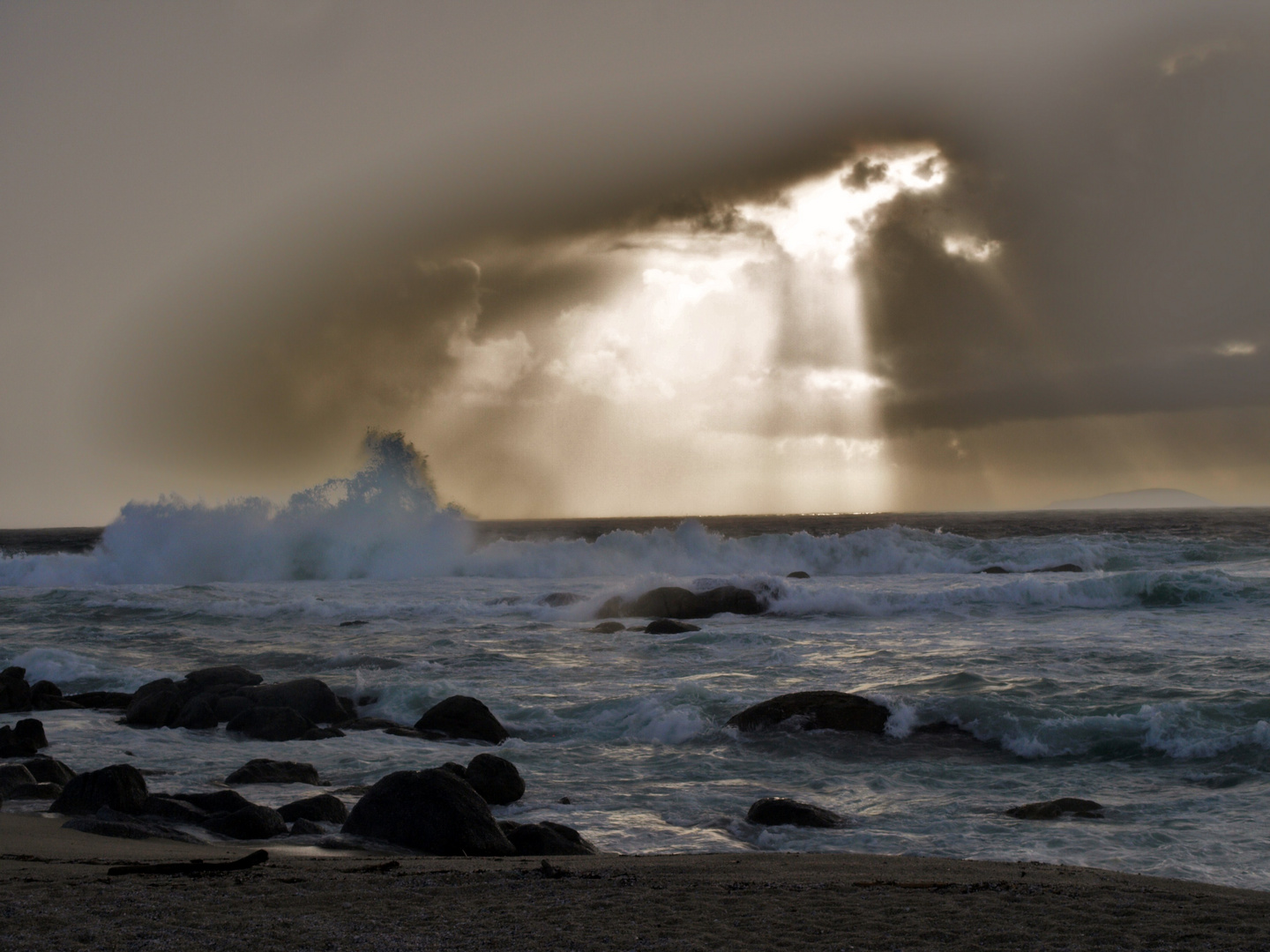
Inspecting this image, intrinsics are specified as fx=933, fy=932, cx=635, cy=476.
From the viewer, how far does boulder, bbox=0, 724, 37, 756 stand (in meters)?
11.9

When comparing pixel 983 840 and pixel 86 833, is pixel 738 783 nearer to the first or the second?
pixel 983 840

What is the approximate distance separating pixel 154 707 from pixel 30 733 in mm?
2561

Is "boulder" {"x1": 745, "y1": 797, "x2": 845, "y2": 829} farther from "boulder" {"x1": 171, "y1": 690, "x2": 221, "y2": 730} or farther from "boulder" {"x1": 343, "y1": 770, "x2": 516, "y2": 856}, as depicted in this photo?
"boulder" {"x1": 171, "y1": 690, "x2": 221, "y2": 730}

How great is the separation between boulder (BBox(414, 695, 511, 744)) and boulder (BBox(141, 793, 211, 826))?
471 centimetres

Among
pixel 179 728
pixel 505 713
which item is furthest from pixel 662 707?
pixel 179 728

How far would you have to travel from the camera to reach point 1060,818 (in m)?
9.35

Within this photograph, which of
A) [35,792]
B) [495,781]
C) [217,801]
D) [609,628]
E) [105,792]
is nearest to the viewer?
[105,792]

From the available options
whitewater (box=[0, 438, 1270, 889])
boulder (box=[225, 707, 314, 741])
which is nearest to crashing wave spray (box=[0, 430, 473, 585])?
whitewater (box=[0, 438, 1270, 889])

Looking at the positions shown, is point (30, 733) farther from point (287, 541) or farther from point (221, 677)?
point (287, 541)

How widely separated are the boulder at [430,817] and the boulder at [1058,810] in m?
5.19

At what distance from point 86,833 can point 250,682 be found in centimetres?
882

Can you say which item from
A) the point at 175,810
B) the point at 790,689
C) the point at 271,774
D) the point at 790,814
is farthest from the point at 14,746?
the point at 790,689

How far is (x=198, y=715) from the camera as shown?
1449cm

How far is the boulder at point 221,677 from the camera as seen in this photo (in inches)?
645
